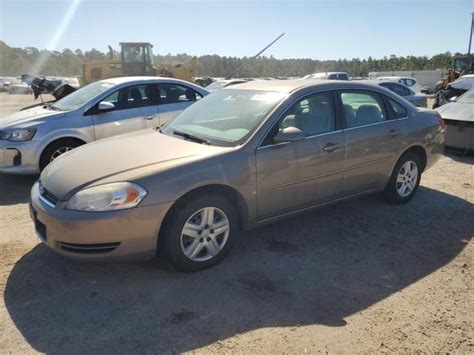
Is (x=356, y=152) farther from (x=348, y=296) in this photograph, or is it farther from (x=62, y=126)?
(x=62, y=126)

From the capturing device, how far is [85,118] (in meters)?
6.06

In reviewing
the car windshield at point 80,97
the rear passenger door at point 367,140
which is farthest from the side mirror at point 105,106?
the rear passenger door at point 367,140

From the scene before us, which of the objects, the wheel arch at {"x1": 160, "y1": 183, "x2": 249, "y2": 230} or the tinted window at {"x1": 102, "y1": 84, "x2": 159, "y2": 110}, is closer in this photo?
the wheel arch at {"x1": 160, "y1": 183, "x2": 249, "y2": 230}

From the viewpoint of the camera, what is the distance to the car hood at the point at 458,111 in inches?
294

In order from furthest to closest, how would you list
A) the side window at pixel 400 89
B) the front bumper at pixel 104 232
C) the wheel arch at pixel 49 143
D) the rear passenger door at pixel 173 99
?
the side window at pixel 400 89
the rear passenger door at pixel 173 99
the wheel arch at pixel 49 143
the front bumper at pixel 104 232

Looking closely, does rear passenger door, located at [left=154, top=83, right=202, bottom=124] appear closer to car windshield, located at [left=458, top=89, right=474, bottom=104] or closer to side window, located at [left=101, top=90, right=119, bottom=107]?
side window, located at [left=101, top=90, right=119, bottom=107]

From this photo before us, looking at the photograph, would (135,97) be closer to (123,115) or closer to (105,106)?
(123,115)

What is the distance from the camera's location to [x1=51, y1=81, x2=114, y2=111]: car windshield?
20.5 feet

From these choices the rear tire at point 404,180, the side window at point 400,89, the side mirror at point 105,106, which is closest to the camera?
the rear tire at point 404,180

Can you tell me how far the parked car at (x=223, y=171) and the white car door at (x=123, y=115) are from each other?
2.17 metres

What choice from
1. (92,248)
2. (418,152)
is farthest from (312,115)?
(92,248)

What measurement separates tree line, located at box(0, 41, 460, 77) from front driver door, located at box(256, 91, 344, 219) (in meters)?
69.9

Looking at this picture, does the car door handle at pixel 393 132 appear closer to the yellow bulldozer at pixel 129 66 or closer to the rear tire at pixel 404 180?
the rear tire at pixel 404 180

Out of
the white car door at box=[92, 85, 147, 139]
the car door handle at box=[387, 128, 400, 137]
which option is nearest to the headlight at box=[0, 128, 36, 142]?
the white car door at box=[92, 85, 147, 139]
